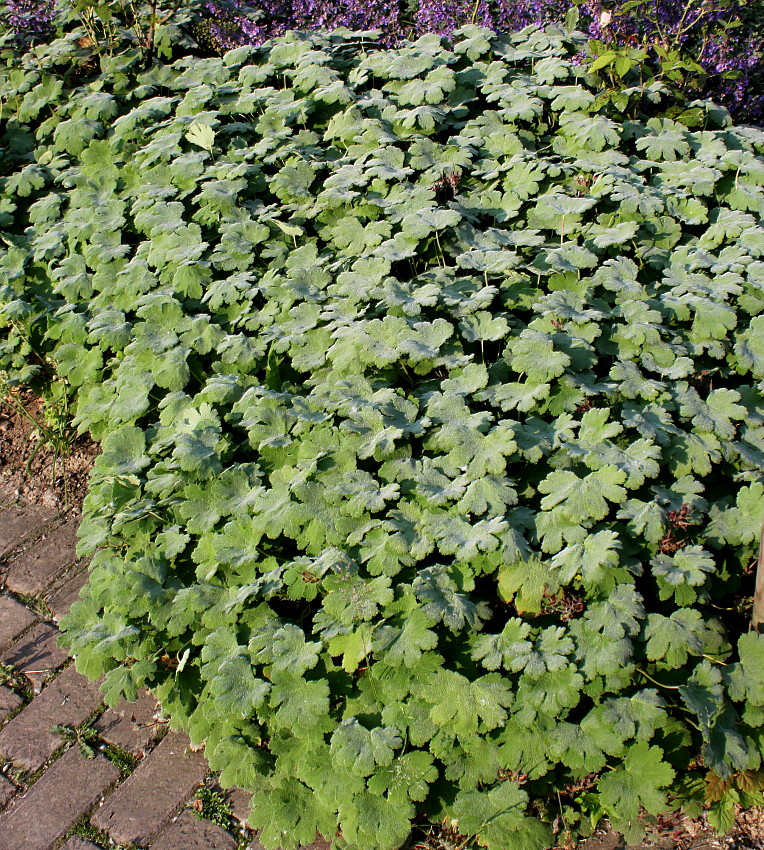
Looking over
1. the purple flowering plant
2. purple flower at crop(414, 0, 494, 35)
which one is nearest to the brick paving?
the purple flowering plant

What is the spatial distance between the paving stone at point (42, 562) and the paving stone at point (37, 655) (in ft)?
0.72

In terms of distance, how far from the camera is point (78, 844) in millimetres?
2215

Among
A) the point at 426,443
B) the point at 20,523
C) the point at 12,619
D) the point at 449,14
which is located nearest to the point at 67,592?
the point at 12,619

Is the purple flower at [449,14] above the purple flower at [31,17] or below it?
below

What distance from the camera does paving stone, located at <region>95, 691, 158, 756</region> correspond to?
247 centimetres

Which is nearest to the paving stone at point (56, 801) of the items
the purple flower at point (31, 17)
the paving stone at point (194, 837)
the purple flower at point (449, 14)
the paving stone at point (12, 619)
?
the paving stone at point (194, 837)

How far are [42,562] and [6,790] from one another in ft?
3.30

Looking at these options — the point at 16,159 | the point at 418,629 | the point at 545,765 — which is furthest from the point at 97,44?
the point at 545,765

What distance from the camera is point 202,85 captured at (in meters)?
4.17

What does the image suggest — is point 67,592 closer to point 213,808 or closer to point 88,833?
point 88,833

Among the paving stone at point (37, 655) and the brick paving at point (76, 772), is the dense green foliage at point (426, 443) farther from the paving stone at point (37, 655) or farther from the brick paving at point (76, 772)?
the paving stone at point (37, 655)

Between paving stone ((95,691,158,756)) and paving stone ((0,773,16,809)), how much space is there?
0.95ft

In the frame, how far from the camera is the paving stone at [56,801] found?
2244mm

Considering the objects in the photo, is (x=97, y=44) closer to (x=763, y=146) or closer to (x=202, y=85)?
(x=202, y=85)
